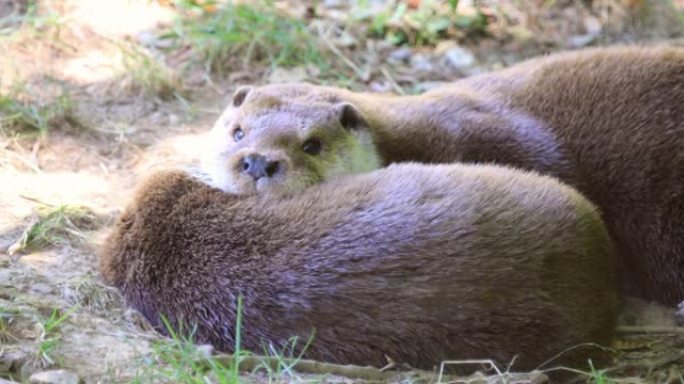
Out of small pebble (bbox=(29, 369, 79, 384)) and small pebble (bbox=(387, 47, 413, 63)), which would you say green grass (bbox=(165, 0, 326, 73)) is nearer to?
small pebble (bbox=(387, 47, 413, 63))

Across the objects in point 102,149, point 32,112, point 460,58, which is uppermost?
point 460,58

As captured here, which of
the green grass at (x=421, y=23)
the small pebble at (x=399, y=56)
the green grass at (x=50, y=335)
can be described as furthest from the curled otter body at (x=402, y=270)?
the green grass at (x=421, y=23)

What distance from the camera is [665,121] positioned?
11.6 ft

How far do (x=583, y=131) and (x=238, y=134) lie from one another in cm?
116

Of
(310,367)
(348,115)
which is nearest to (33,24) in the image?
(348,115)

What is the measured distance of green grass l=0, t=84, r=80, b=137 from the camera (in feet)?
14.5

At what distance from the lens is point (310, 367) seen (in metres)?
2.75

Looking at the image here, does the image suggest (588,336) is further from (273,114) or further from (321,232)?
(273,114)

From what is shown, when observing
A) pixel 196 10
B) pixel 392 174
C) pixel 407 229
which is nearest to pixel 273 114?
pixel 392 174

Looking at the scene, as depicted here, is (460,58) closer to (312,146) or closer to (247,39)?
(247,39)

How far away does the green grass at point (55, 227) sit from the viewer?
3611 millimetres

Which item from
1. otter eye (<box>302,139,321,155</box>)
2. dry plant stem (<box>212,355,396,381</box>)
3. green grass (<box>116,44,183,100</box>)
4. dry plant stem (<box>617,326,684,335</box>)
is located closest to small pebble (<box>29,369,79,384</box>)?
dry plant stem (<box>212,355,396,381</box>)

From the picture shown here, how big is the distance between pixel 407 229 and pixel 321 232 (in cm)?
23

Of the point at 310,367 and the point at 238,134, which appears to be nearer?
the point at 310,367
